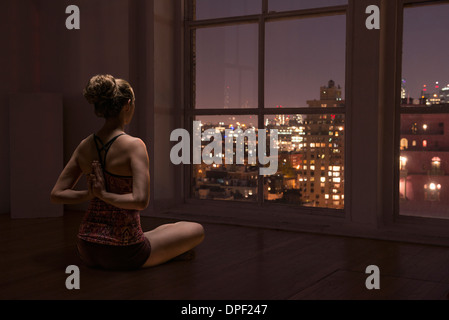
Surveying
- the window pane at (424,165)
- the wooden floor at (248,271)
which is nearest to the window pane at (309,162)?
the window pane at (424,165)

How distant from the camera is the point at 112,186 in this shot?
2.90 m

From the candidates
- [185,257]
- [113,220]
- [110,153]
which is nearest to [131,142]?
[110,153]

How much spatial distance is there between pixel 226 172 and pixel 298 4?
5.79 ft

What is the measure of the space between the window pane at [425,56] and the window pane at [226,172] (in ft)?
4.89

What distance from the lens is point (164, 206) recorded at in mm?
5410

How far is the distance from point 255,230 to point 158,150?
1.44m

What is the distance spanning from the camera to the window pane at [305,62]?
475 cm

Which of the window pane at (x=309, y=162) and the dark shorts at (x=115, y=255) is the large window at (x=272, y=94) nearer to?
the window pane at (x=309, y=162)

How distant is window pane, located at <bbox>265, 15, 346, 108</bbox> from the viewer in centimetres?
475

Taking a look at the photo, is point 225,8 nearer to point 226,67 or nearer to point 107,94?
point 226,67

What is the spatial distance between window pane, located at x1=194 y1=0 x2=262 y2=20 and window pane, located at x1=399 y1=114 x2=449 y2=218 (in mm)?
1803
